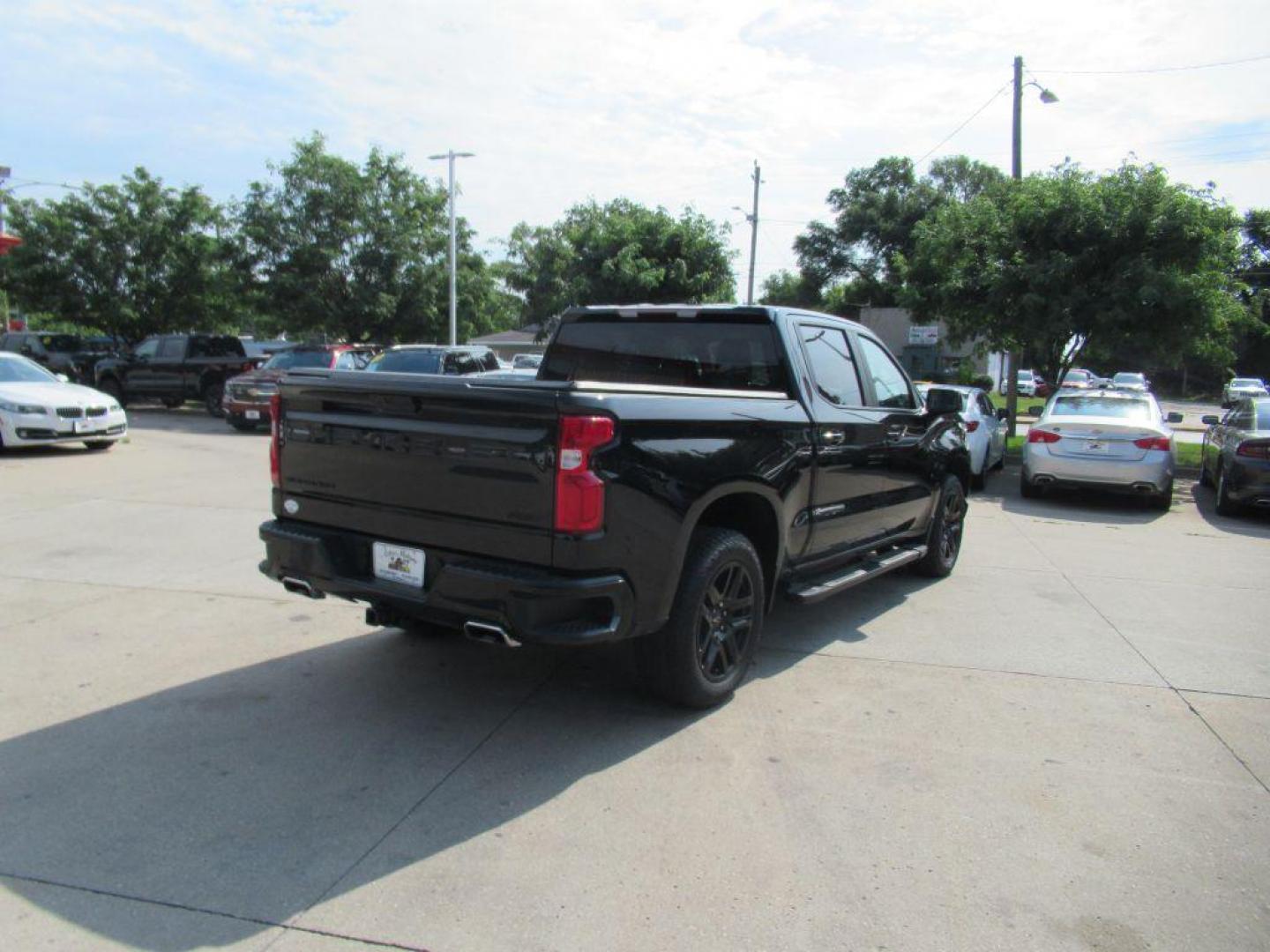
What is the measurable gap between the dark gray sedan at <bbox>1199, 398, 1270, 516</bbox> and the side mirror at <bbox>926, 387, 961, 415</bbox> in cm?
594

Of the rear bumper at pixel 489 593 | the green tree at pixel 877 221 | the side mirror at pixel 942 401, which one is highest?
the green tree at pixel 877 221

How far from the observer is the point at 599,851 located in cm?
322

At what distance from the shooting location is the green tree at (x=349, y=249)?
23.9 m

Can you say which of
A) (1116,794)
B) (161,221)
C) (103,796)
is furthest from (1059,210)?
(161,221)

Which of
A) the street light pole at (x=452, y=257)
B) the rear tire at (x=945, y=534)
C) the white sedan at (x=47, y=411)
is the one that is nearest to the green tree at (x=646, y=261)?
the street light pole at (x=452, y=257)

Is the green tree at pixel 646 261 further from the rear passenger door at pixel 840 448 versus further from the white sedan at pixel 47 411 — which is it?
the rear passenger door at pixel 840 448

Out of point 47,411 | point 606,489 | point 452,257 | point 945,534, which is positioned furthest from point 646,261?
point 606,489

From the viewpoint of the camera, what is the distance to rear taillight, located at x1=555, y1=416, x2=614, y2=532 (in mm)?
3570

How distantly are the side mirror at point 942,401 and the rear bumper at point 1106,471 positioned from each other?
18.2ft

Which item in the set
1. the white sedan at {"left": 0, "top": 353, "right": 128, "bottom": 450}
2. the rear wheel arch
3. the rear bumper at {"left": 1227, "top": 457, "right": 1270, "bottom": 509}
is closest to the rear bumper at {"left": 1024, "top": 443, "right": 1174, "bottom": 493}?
the rear bumper at {"left": 1227, "top": 457, "right": 1270, "bottom": 509}

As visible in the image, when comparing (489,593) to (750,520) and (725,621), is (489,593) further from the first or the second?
(750,520)

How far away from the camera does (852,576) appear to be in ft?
18.0

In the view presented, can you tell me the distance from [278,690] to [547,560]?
6.13 feet

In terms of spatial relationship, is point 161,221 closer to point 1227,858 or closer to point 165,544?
point 165,544
